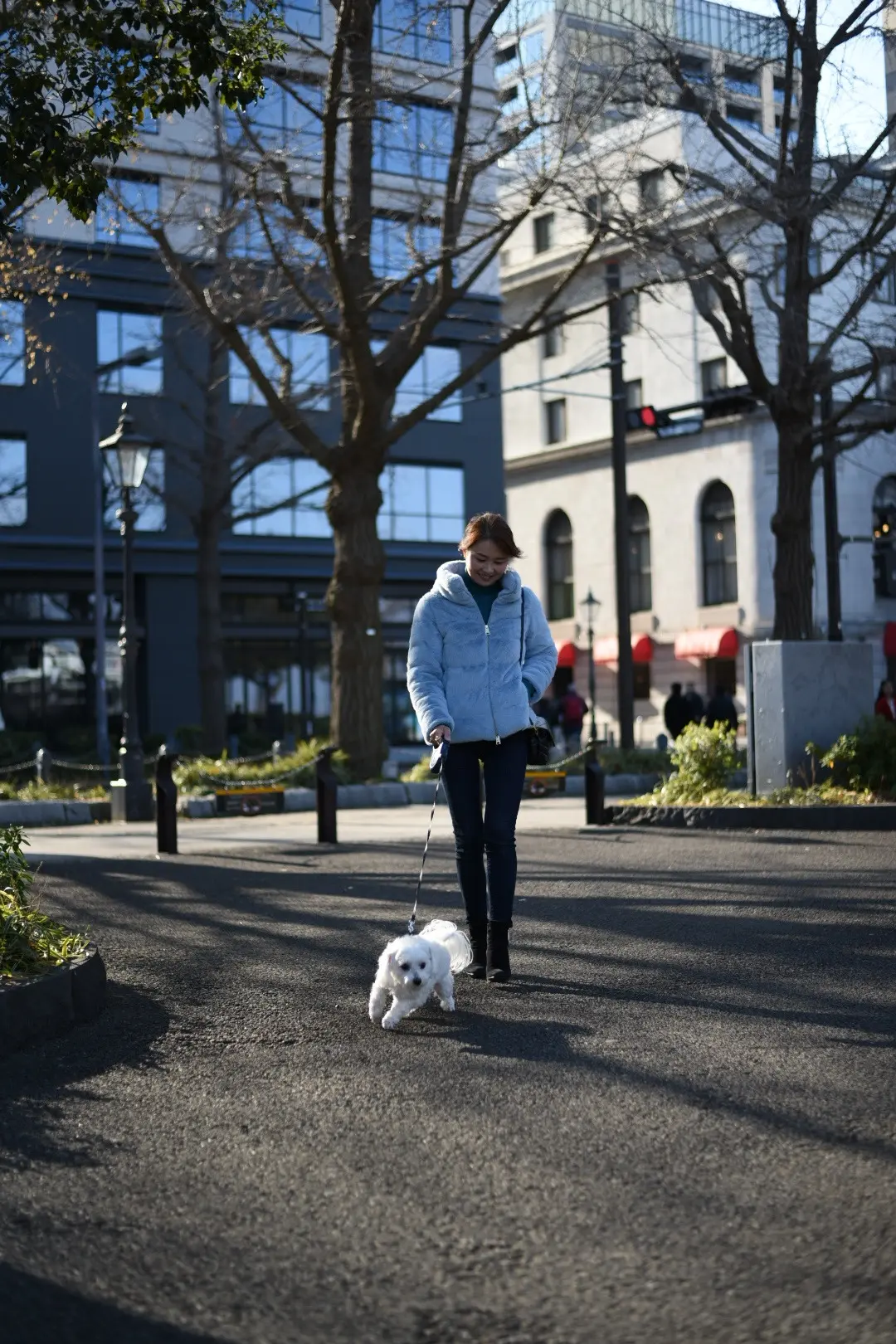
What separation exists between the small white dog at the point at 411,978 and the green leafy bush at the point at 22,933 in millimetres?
1419

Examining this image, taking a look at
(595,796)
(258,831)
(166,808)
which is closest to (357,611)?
(258,831)

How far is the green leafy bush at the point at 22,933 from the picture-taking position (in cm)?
666

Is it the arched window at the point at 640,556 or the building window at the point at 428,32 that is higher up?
the building window at the point at 428,32

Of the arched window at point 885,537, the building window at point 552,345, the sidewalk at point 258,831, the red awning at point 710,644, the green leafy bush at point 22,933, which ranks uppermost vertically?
the building window at point 552,345

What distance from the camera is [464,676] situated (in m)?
6.93

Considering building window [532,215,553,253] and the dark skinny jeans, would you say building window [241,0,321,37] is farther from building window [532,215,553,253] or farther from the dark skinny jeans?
building window [532,215,553,253]

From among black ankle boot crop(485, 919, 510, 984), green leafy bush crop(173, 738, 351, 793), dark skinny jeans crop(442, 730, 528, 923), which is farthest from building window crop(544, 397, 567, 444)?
black ankle boot crop(485, 919, 510, 984)

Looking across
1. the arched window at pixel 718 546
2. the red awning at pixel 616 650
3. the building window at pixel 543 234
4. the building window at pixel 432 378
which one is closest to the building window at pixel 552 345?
the building window at pixel 543 234

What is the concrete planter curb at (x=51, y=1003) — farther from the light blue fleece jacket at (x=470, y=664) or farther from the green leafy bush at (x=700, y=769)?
the green leafy bush at (x=700, y=769)

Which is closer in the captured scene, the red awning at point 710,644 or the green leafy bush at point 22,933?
the green leafy bush at point 22,933

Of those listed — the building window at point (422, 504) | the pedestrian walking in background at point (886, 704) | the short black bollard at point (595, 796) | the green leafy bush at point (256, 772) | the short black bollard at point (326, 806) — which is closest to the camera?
the short black bollard at point (326, 806)

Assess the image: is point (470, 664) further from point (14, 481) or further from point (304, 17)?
point (14, 481)

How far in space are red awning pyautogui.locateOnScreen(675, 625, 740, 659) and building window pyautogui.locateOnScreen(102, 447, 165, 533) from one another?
58.7 ft

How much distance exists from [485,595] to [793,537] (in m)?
16.2
